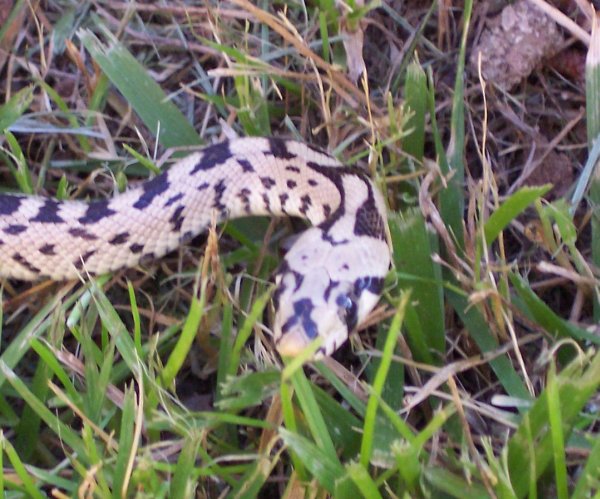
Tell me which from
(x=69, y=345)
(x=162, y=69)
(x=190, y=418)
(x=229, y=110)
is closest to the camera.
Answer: (x=190, y=418)

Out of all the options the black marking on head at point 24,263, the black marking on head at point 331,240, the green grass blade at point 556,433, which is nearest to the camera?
the green grass blade at point 556,433

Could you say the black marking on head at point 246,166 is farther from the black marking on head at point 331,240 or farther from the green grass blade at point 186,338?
the green grass blade at point 186,338

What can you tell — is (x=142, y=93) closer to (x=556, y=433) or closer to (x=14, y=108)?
(x=14, y=108)

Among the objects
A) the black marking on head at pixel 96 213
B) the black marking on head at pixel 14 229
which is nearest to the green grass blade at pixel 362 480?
the black marking on head at pixel 96 213

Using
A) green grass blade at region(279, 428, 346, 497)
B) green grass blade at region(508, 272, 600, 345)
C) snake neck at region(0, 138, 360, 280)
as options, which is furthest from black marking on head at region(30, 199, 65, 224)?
green grass blade at region(508, 272, 600, 345)

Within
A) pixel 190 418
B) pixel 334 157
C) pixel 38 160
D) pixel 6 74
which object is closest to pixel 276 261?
pixel 334 157

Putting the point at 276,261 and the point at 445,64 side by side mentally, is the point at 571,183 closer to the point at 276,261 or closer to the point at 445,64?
the point at 445,64

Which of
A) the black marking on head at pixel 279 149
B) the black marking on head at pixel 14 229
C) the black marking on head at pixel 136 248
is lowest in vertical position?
the black marking on head at pixel 136 248

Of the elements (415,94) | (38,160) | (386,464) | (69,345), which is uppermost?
(415,94)
